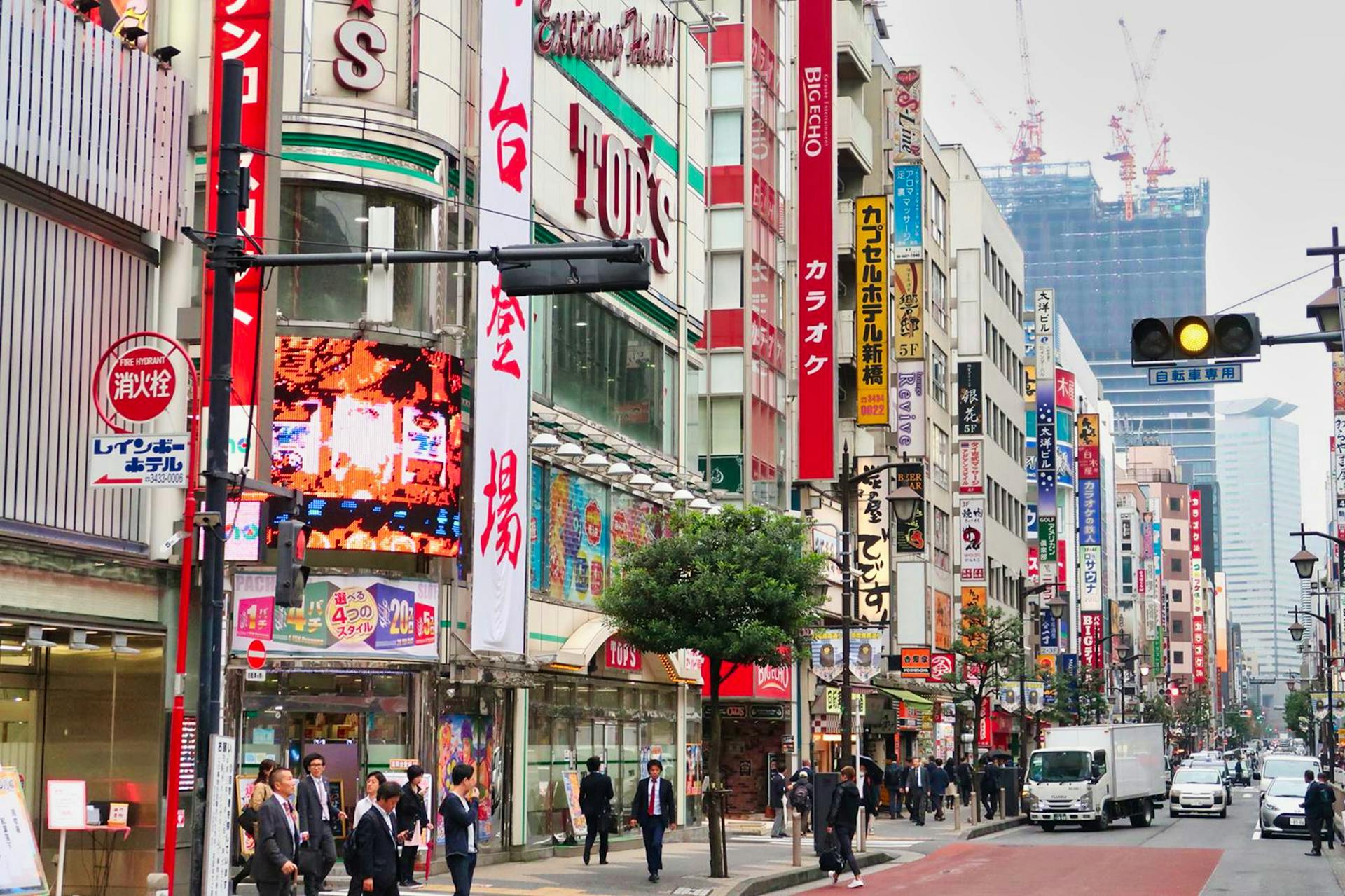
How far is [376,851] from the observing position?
17.0m

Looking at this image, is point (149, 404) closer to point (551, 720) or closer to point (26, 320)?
point (26, 320)

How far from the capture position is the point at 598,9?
36.3m

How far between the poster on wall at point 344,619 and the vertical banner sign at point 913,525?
33528mm

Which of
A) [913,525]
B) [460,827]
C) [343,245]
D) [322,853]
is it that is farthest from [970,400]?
[322,853]

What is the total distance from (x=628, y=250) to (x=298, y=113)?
13758 millimetres

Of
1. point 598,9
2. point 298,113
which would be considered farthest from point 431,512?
point 598,9

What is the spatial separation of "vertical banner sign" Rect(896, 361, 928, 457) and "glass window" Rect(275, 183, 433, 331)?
36.4 meters

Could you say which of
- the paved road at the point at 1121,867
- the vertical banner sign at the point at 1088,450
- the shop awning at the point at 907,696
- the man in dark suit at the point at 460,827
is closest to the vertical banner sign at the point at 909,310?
the shop awning at the point at 907,696

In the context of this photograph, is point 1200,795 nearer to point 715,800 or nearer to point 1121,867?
point 1121,867

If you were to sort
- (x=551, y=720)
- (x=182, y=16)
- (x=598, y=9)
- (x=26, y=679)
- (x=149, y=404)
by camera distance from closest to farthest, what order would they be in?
(x=149, y=404) < (x=26, y=679) < (x=182, y=16) < (x=551, y=720) < (x=598, y=9)

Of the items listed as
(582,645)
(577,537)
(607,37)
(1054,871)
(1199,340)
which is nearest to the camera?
(1199,340)

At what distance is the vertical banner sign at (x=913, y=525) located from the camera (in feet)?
198

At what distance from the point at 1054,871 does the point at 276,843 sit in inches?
768

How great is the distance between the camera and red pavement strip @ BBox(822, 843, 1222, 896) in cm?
2831
